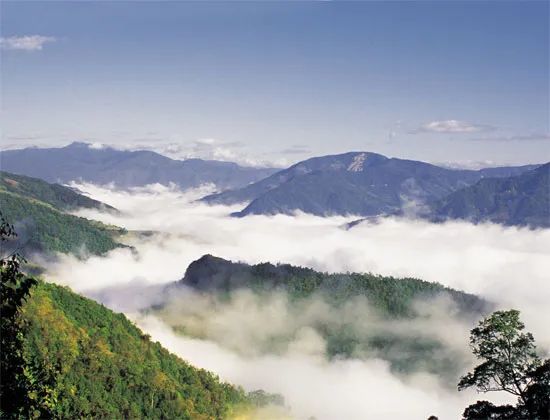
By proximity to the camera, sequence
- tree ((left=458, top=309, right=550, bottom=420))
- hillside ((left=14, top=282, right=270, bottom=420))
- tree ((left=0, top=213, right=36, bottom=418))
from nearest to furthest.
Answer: tree ((left=0, top=213, right=36, bottom=418))
tree ((left=458, top=309, right=550, bottom=420))
hillside ((left=14, top=282, right=270, bottom=420))

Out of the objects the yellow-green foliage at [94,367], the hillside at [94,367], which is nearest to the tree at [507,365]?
the yellow-green foliage at [94,367]

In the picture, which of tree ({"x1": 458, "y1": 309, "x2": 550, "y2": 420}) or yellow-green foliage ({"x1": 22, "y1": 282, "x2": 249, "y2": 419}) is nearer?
tree ({"x1": 458, "y1": 309, "x2": 550, "y2": 420})

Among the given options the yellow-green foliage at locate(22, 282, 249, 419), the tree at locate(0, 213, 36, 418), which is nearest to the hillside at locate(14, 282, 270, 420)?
the yellow-green foliage at locate(22, 282, 249, 419)

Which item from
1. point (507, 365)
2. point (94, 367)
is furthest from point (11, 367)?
point (94, 367)

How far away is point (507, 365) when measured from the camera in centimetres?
4391

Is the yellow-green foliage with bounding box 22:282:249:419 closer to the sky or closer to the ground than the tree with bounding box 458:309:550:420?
closer to the ground

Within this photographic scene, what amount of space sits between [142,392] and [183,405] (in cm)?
1738

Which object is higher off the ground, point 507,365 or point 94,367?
point 507,365

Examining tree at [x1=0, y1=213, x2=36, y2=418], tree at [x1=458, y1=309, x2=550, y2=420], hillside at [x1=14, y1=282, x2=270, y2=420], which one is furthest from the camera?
hillside at [x1=14, y1=282, x2=270, y2=420]

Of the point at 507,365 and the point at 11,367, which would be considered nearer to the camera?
the point at 11,367

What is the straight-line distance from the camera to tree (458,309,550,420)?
42562 millimetres

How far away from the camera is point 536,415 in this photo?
41.4 m

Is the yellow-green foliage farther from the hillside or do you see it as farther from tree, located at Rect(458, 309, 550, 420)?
tree, located at Rect(458, 309, 550, 420)

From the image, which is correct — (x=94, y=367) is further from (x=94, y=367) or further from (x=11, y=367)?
(x=11, y=367)
